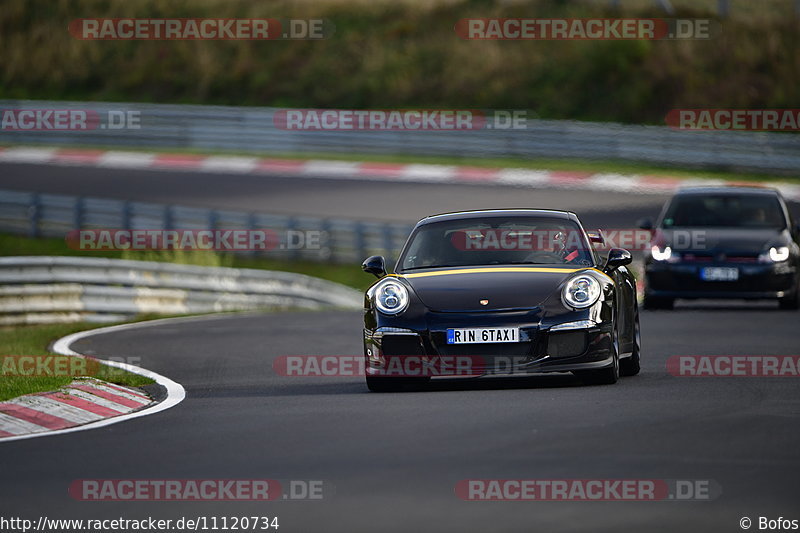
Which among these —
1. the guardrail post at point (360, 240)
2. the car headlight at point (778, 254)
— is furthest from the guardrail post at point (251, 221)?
the car headlight at point (778, 254)

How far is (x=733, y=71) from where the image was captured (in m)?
44.1

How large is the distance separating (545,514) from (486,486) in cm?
66

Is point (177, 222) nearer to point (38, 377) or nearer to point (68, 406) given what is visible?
point (38, 377)

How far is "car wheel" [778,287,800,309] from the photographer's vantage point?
20.0 meters

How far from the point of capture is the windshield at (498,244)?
12.2 meters

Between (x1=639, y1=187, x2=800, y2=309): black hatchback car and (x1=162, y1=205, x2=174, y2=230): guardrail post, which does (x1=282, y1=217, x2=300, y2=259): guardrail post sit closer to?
(x1=162, y1=205, x2=174, y2=230): guardrail post

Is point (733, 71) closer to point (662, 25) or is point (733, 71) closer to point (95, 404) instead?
point (662, 25)

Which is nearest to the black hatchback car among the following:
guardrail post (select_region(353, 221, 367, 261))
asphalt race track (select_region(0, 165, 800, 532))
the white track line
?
asphalt race track (select_region(0, 165, 800, 532))

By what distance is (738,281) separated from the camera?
19.8m

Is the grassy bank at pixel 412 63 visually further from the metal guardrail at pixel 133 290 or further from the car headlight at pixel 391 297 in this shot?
the car headlight at pixel 391 297

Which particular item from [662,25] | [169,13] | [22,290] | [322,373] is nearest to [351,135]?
[662,25]

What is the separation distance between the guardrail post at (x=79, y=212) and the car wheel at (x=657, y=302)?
13.2m

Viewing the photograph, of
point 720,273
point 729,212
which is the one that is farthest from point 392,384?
point 729,212

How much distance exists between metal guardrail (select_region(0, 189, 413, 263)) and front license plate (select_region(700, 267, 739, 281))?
9.72m
